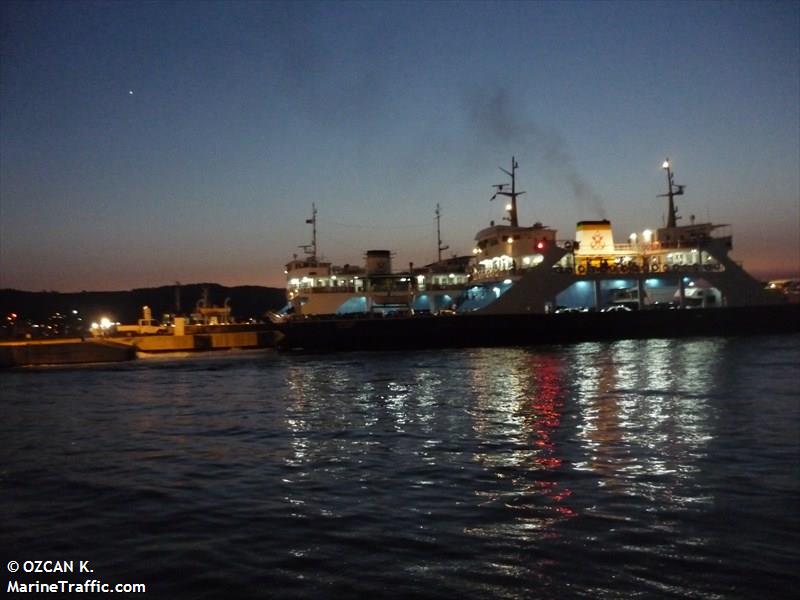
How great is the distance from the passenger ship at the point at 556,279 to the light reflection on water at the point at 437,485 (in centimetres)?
2643

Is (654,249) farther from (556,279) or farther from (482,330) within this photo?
(482,330)

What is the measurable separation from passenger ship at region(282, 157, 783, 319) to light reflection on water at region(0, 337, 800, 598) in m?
26.4

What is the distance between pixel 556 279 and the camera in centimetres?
4706

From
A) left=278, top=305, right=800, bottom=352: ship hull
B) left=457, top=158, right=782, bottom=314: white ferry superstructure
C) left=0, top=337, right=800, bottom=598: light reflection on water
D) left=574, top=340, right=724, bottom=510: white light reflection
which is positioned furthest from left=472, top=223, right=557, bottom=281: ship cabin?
left=0, top=337, right=800, bottom=598: light reflection on water

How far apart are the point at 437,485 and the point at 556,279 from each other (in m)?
39.3

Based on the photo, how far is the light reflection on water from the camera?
20.9 ft

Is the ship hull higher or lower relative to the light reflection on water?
higher

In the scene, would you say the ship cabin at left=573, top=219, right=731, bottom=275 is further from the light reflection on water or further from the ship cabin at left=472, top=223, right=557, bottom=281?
the light reflection on water

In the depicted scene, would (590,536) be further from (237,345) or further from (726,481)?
(237,345)

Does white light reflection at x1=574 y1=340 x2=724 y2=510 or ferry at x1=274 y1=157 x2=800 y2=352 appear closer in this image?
white light reflection at x1=574 y1=340 x2=724 y2=510

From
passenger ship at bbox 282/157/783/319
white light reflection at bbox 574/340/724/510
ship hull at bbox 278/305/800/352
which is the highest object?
passenger ship at bbox 282/157/783/319

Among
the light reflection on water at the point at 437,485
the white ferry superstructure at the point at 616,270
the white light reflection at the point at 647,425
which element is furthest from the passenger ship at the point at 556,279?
the light reflection on water at the point at 437,485

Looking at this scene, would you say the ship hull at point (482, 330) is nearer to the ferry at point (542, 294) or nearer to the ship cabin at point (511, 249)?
the ferry at point (542, 294)

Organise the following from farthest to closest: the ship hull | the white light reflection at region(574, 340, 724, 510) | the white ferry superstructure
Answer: the white ferry superstructure < the ship hull < the white light reflection at region(574, 340, 724, 510)
